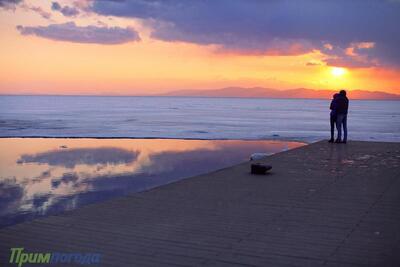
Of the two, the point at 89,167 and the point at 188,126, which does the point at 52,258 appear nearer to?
the point at 89,167

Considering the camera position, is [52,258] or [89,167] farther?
[89,167]

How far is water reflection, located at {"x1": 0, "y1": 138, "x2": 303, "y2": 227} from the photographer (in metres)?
8.45

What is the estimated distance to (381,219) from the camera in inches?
221

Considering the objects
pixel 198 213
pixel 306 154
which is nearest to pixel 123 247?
pixel 198 213

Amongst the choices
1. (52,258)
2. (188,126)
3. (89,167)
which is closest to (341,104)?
(89,167)

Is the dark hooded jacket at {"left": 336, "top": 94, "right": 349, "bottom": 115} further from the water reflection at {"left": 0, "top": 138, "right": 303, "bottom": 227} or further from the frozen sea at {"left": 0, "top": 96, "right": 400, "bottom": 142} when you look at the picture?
the frozen sea at {"left": 0, "top": 96, "right": 400, "bottom": 142}

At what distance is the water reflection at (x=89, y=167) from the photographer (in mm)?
8449

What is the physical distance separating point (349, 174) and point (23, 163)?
9111 millimetres

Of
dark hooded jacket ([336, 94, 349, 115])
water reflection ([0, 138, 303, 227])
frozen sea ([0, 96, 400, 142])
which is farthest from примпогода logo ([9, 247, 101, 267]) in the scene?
frozen sea ([0, 96, 400, 142])

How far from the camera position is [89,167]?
12.7 metres

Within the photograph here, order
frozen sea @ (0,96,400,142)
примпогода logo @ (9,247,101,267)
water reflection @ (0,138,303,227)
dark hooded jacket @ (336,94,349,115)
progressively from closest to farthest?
примпогода logo @ (9,247,101,267) → water reflection @ (0,138,303,227) → dark hooded jacket @ (336,94,349,115) → frozen sea @ (0,96,400,142)

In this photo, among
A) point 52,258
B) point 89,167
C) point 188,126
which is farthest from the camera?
point 188,126

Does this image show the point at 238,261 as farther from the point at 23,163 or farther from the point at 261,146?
the point at 261,146

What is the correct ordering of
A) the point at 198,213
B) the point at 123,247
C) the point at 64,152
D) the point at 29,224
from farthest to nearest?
the point at 64,152 < the point at 198,213 < the point at 29,224 < the point at 123,247
